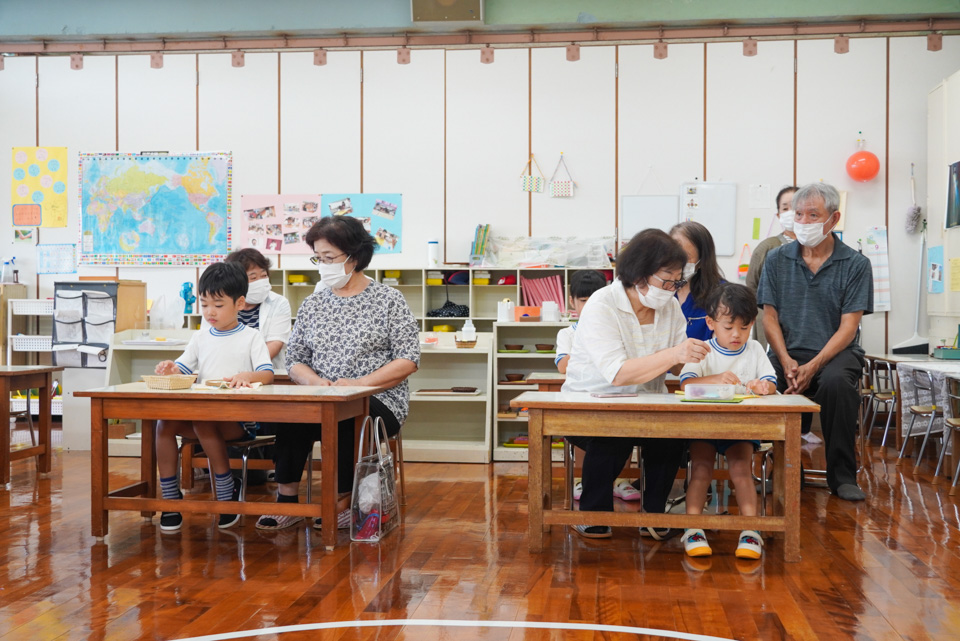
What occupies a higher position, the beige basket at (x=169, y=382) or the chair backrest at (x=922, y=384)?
the beige basket at (x=169, y=382)

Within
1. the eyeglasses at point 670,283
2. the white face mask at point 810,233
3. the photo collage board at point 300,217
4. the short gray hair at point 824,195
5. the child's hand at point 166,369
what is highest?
the photo collage board at point 300,217

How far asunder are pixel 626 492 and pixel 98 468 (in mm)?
2379

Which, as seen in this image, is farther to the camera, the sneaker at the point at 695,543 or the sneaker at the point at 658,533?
the sneaker at the point at 658,533

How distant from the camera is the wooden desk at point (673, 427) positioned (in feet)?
9.09

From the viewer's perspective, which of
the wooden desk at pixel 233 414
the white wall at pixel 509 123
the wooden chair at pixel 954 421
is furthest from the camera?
the white wall at pixel 509 123

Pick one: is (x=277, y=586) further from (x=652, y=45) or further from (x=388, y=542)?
(x=652, y=45)

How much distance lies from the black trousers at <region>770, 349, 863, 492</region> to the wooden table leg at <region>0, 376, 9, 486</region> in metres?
4.10

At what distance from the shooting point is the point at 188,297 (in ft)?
23.1

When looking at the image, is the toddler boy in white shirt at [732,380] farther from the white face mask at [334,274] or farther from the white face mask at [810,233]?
the white face mask at [334,274]

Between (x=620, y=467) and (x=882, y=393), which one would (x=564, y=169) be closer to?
(x=882, y=393)

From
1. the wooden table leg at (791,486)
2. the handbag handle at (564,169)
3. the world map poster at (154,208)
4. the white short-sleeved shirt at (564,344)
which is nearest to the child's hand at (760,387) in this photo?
the wooden table leg at (791,486)

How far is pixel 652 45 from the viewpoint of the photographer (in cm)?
695

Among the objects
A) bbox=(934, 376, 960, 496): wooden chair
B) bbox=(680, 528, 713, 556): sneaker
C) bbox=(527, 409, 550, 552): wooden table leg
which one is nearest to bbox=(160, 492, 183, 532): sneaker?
bbox=(527, 409, 550, 552): wooden table leg

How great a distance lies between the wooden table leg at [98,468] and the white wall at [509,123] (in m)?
4.02
